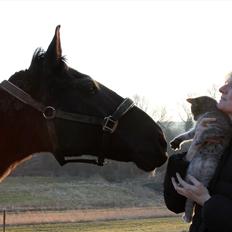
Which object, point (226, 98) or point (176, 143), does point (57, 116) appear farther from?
point (226, 98)

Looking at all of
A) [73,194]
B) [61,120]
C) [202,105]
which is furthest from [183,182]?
[73,194]

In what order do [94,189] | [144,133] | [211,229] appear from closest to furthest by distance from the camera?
[211,229] < [144,133] < [94,189]

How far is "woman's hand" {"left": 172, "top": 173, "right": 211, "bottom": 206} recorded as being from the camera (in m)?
3.12

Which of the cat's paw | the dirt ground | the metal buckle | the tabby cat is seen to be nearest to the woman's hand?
the tabby cat

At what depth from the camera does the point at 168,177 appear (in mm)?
3402

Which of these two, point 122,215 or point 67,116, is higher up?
point 67,116

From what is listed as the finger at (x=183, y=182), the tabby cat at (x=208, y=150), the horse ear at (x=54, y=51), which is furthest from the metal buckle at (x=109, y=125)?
the finger at (x=183, y=182)

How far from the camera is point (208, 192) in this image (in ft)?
10.3

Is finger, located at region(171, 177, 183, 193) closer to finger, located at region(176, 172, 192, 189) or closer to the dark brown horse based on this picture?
finger, located at region(176, 172, 192, 189)

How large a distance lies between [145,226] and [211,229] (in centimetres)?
1447

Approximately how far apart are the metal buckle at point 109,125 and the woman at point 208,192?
0.72 m

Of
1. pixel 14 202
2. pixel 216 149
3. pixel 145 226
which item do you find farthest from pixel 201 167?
pixel 14 202

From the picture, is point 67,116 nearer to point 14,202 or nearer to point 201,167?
point 201,167

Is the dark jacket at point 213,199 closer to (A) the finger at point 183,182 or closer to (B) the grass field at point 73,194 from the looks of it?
(A) the finger at point 183,182
